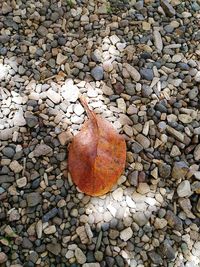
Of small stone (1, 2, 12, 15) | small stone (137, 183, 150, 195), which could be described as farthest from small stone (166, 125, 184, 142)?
small stone (1, 2, 12, 15)

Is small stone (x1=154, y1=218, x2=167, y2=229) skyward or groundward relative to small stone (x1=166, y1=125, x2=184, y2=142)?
groundward

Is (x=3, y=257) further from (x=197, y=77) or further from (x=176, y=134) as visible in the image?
(x=197, y=77)

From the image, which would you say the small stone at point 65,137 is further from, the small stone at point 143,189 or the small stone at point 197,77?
the small stone at point 197,77

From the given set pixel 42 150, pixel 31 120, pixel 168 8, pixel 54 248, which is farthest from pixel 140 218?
pixel 168 8

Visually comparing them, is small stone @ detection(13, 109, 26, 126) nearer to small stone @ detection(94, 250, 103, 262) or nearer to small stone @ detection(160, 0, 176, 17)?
small stone @ detection(94, 250, 103, 262)

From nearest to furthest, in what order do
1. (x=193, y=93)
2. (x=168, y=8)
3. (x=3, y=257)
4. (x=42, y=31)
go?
(x=3, y=257), (x=193, y=93), (x=42, y=31), (x=168, y=8)
